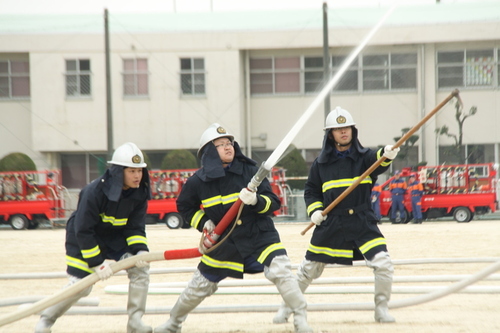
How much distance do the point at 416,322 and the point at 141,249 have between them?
2247mm

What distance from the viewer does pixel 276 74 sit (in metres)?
28.7

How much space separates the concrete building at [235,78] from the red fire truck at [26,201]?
4.78m

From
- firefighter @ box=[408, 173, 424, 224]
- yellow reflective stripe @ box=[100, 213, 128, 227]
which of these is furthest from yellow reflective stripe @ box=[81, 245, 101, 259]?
firefighter @ box=[408, 173, 424, 224]

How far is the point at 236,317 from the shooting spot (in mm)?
6371

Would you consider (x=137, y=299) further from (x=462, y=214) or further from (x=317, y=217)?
(x=462, y=214)

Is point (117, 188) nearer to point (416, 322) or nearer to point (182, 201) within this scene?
point (182, 201)

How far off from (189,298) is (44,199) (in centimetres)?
1850

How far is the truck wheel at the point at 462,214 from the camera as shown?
71.5 feet

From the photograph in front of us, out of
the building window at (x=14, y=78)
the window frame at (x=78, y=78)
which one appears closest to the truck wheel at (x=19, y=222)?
the window frame at (x=78, y=78)

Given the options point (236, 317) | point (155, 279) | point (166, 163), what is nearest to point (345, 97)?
point (166, 163)

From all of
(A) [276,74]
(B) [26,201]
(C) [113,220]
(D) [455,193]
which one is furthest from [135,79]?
(C) [113,220]

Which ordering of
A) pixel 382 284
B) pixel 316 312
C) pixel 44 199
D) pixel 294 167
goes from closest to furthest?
pixel 382 284
pixel 316 312
pixel 44 199
pixel 294 167

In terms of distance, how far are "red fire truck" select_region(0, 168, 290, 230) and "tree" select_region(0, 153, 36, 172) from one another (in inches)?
89.1

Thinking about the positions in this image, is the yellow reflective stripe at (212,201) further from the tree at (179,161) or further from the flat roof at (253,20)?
the flat roof at (253,20)
